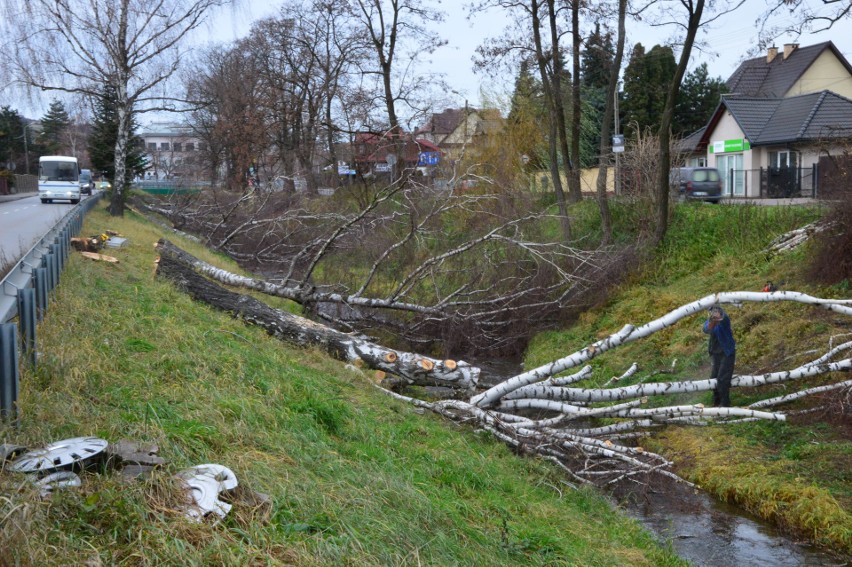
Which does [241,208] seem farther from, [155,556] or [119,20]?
[155,556]

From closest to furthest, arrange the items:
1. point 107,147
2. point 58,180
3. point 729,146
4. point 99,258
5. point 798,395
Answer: point 798,395 < point 99,258 < point 107,147 < point 58,180 < point 729,146

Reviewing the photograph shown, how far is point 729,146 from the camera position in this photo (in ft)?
140

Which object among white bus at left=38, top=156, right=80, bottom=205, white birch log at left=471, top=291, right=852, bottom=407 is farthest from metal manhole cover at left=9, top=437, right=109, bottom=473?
white bus at left=38, top=156, right=80, bottom=205

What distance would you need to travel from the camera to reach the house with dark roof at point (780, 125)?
109ft

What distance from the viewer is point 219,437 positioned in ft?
19.4

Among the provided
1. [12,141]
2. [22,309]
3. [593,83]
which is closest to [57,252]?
[22,309]

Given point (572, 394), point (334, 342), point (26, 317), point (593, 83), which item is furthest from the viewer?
point (593, 83)

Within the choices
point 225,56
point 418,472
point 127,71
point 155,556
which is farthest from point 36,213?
point 225,56

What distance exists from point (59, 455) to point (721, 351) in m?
10.1

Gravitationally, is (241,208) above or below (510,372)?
above

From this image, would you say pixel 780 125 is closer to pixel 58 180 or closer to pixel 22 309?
pixel 58 180

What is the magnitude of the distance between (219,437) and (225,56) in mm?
56157

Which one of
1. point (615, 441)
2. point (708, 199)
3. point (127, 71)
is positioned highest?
point (127, 71)

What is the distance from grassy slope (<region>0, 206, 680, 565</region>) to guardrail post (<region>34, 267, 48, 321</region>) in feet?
0.45
